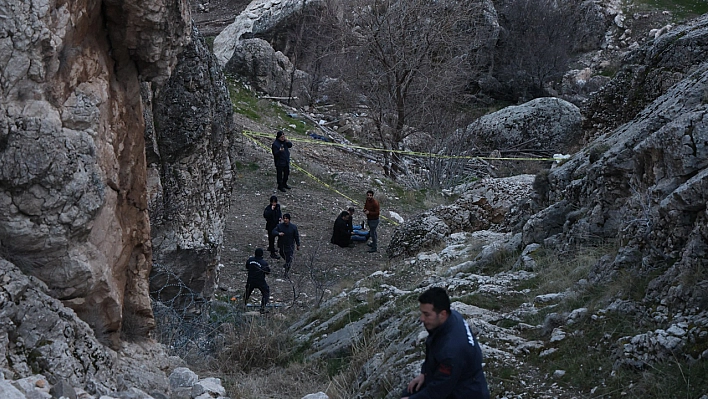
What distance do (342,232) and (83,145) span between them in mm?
9946

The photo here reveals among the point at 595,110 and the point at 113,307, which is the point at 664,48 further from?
the point at 113,307

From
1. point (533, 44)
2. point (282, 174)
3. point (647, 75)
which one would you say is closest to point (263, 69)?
point (282, 174)

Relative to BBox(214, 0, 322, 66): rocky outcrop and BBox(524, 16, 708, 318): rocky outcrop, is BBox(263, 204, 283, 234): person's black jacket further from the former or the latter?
BBox(214, 0, 322, 66): rocky outcrop

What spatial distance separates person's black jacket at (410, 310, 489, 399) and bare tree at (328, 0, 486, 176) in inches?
607

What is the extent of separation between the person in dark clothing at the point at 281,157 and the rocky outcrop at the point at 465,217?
3.78 m

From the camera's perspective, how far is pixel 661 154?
6586 millimetres

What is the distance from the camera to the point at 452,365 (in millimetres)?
3971

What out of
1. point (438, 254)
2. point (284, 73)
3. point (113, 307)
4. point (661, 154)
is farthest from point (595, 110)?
point (284, 73)

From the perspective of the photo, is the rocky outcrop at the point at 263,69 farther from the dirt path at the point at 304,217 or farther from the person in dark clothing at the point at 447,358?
the person in dark clothing at the point at 447,358

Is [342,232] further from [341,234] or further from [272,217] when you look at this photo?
[272,217]

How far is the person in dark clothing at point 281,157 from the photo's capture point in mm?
15945

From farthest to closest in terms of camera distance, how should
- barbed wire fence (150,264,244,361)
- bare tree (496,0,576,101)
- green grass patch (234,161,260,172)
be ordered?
bare tree (496,0,576,101)
green grass patch (234,161,260,172)
barbed wire fence (150,264,244,361)

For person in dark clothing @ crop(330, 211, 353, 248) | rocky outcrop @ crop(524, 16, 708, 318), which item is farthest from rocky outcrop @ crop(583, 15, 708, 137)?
person in dark clothing @ crop(330, 211, 353, 248)

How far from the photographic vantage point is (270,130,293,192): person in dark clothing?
52.3 feet
